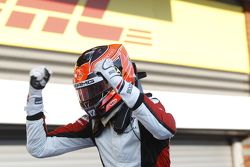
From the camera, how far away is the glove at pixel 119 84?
9.20ft

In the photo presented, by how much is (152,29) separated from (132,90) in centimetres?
427

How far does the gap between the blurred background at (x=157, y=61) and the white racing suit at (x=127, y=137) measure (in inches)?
89.7

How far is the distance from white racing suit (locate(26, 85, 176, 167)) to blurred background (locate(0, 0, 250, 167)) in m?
2.28

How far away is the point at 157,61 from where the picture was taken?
6949mm

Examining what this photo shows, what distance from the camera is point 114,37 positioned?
21.8 feet

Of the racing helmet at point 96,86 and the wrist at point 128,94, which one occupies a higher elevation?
the racing helmet at point 96,86

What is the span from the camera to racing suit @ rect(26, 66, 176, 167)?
292 centimetres

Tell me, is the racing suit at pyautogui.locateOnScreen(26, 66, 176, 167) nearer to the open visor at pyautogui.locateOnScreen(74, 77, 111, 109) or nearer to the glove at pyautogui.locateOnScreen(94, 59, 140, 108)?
the glove at pyautogui.locateOnScreen(94, 59, 140, 108)

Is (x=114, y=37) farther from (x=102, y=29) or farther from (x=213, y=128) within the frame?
A: (x=213, y=128)

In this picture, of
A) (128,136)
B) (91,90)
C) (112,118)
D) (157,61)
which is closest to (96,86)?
(91,90)

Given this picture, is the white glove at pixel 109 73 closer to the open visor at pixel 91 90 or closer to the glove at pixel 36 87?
the open visor at pixel 91 90

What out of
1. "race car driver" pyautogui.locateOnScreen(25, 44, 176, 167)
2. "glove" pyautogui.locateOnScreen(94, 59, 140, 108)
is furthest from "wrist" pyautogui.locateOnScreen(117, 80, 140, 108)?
"race car driver" pyautogui.locateOnScreen(25, 44, 176, 167)

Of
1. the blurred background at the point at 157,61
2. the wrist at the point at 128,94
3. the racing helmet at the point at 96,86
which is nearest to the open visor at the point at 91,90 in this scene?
the racing helmet at the point at 96,86

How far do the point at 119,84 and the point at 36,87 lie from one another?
0.55 m
